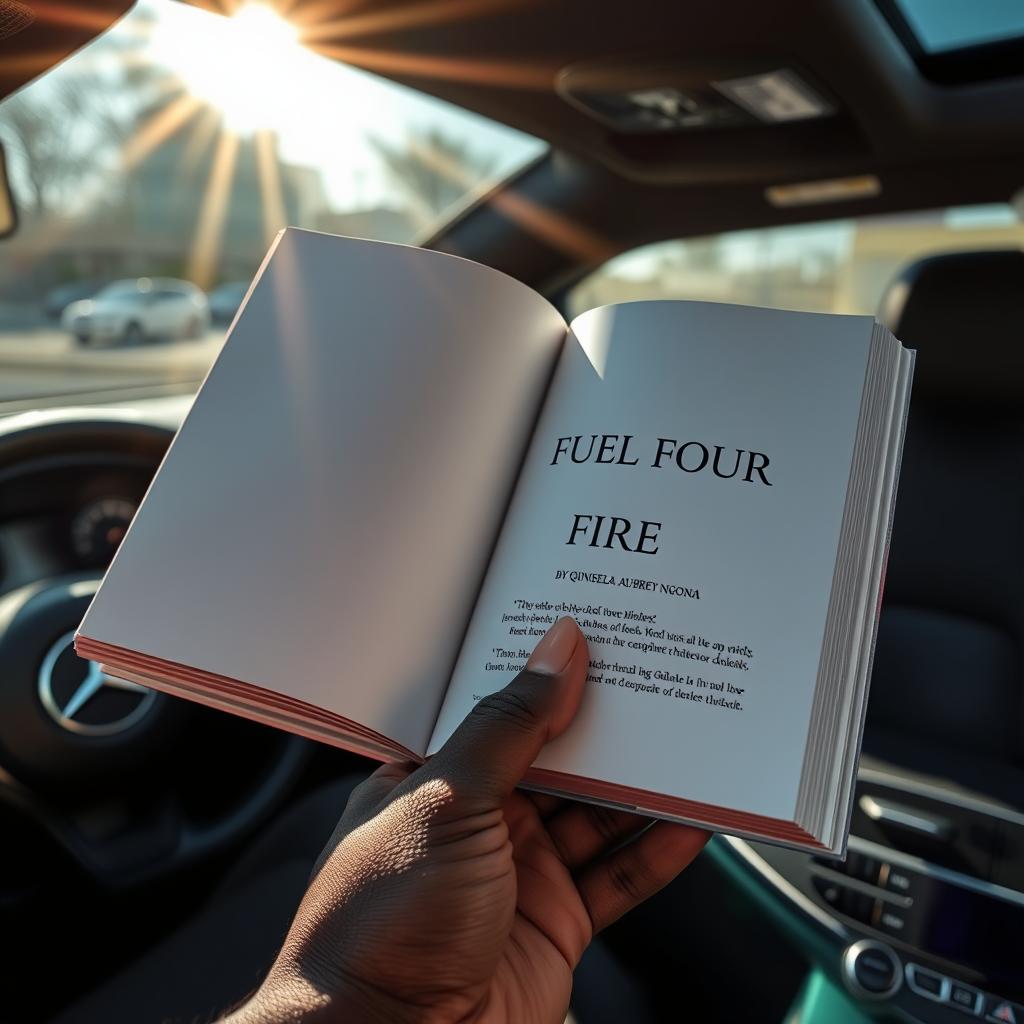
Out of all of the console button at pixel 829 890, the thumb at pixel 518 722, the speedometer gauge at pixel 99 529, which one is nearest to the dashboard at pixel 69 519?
the speedometer gauge at pixel 99 529

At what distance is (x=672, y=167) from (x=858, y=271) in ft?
4.03

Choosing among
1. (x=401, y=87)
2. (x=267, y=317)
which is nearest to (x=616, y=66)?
(x=401, y=87)

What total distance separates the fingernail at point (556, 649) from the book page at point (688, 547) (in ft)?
0.05

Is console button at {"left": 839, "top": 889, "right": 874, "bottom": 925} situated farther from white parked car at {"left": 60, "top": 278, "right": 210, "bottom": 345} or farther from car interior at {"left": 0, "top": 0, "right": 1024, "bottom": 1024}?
white parked car at {"left": 60, "top": 278, "right": 210, "bottom": 345}

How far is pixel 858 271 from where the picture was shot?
9.86 feet

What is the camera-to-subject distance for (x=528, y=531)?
789 millimetres

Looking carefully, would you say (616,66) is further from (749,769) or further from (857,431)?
(749,769)

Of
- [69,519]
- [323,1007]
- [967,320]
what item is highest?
[967,320]

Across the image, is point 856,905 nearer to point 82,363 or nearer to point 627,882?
point 627,882

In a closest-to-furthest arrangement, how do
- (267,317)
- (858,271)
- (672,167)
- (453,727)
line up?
(453,727) → (267,317) → (672,167) → (858,271)

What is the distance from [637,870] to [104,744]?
101cm

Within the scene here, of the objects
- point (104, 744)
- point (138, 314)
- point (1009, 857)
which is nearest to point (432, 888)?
point (1009, 857)

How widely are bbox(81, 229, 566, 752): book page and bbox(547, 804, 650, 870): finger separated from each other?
0.27m

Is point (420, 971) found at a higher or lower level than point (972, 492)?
lower
